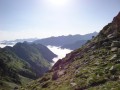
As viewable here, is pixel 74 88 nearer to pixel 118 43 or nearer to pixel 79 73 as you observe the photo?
pixel 79 73

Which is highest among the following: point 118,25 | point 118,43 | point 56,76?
point 118,25

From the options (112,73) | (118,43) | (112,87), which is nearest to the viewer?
(112,87)

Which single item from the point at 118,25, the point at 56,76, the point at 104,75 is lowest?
the point at 56,76

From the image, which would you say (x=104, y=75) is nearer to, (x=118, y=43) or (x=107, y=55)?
(x=107, y=55)

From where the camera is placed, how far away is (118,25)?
59406mm

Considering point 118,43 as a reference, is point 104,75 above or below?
below

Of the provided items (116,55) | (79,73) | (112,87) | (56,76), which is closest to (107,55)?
(116,55)

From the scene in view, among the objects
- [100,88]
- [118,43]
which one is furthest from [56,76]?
[100,88]

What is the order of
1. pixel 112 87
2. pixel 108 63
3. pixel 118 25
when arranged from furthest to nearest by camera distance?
pixel 118 25 < pixel 108 63 < pixel 112 87

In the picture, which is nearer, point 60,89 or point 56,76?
point 60,89

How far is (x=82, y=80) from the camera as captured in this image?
36594 mm

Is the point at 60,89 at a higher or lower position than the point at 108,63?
lower

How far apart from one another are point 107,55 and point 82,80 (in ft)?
33.3

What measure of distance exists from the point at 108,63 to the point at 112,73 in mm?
5691
